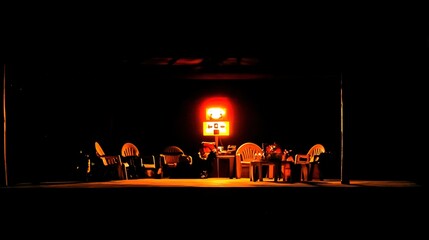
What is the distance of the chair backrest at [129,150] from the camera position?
12644mm

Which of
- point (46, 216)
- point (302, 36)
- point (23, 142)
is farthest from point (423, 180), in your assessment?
point (23, 142)

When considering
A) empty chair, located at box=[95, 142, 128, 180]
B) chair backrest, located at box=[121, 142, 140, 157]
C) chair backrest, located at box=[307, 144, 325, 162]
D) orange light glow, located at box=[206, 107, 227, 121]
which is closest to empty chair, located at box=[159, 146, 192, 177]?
chair backrest, located at box=[121, 142, 140, 157]

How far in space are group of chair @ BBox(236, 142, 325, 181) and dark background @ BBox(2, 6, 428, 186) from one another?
0.80 metres

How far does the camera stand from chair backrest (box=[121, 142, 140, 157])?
12.6m

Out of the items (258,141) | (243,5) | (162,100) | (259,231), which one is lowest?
(259,231)

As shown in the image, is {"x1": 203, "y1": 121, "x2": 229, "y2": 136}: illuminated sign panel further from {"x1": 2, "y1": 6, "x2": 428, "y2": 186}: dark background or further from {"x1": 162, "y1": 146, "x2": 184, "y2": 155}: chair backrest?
{"x1": 162, "y1": 146, "x2": 184, "y2": 155}: chair backrest

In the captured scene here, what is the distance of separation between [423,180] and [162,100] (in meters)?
6.67

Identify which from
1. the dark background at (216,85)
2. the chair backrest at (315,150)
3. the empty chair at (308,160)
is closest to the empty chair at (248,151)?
the dark background at (216,85)

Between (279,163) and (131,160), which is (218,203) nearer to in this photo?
(279,163)

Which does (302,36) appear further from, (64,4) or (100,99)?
(100,99)

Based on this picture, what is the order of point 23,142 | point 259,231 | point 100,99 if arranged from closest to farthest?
point 259,231
point 23,142
point 100,99

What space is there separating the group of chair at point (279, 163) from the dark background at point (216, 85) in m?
0.80

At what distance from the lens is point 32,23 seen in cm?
987

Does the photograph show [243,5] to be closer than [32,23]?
No
